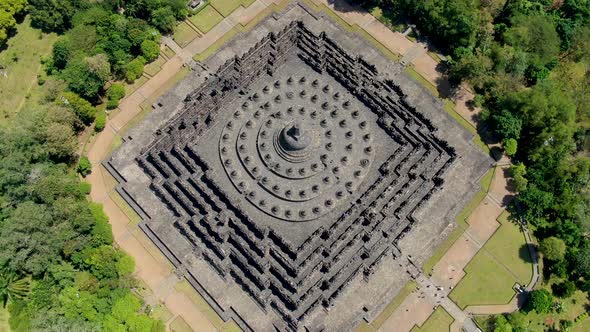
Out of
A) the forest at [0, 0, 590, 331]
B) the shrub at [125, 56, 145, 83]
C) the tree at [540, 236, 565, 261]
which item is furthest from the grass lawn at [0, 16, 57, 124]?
the tree at [540, 236, 565, 261]

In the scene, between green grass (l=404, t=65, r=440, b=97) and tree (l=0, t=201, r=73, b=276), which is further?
green grass (l=404, t=65, r=440, b=97)

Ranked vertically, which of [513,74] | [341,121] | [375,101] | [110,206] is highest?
[513,74]

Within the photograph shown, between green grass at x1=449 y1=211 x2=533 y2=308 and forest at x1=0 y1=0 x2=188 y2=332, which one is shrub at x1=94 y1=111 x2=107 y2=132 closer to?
forest at x1=0 y1=0 x2=188 y2=332

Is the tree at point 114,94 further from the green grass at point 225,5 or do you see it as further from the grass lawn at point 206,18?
the green grass at point 225,5

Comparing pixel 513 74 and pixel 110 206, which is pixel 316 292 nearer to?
pixel 110 206

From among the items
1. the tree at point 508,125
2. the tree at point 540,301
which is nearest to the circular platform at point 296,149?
the tree at point 508,125

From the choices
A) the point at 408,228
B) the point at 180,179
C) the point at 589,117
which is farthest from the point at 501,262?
the point at 180,179
